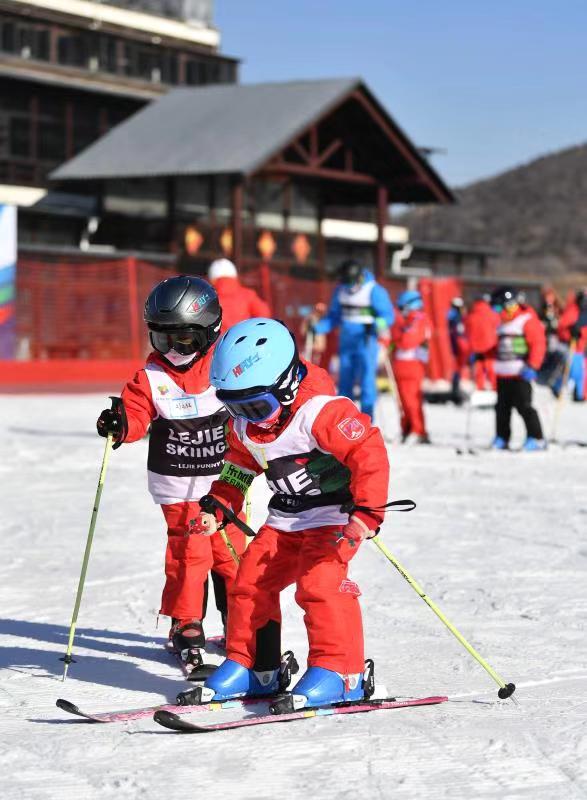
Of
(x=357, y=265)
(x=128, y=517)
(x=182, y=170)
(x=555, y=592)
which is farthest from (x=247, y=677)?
(x=182, y=170)

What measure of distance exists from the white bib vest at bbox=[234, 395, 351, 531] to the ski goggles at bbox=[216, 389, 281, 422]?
105mm

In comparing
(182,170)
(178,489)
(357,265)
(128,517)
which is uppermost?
(182,170)

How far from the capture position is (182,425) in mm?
5051

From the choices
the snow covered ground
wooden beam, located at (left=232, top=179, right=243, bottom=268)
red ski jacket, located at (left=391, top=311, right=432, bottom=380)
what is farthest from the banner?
the snow covered ground

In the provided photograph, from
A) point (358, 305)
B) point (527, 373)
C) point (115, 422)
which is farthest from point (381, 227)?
point (115, 422)

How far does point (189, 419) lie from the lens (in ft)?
16.6

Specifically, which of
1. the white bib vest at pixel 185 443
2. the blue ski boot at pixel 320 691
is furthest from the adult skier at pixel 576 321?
the blue ski boot at pixel 320 691

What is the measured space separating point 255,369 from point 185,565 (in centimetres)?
119

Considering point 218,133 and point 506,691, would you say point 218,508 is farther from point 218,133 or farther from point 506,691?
point 218,133

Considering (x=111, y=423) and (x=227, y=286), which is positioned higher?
(x=227, y=286)

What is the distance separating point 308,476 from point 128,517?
14.8 feet

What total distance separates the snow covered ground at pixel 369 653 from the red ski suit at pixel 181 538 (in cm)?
24

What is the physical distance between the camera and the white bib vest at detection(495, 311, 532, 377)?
497 inches

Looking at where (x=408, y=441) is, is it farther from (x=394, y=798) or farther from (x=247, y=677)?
(x=394, y=798)
